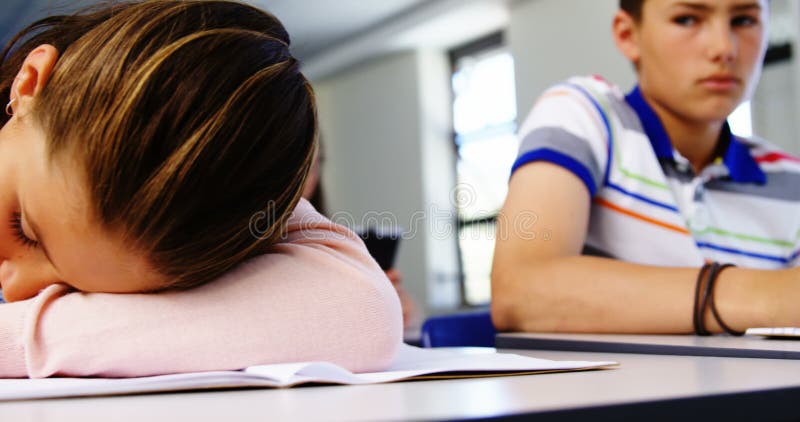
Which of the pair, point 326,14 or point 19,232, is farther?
point 326,14

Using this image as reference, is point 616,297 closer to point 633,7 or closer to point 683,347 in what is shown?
point 683,347

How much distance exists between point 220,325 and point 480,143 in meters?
6.09

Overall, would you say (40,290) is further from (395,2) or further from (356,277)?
(395,2)

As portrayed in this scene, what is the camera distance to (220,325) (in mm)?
542

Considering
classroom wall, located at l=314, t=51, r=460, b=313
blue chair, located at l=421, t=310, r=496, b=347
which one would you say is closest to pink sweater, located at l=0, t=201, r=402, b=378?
blue chair, located at l=421, t=310, r=496, b=347

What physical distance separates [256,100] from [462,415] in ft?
0.94

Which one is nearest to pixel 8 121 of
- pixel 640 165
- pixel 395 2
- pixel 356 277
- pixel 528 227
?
pixel 356 277

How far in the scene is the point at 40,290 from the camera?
1.98 ft

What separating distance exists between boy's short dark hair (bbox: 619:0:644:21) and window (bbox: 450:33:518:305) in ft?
15.0

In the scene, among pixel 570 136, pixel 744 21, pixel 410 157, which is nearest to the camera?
pixel 570 136

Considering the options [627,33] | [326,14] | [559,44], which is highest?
[326,14]

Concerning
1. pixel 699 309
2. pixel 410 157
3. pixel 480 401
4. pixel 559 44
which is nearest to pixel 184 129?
pixel 480 401

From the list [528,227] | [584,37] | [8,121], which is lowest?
[528,227]

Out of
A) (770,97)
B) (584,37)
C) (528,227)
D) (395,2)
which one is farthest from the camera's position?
(395,2)
